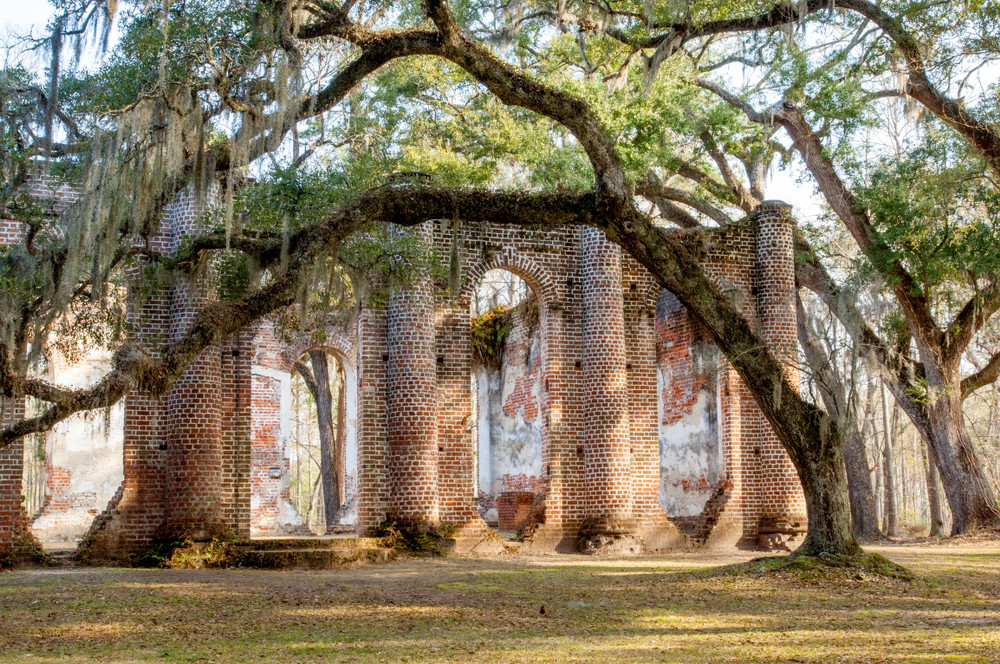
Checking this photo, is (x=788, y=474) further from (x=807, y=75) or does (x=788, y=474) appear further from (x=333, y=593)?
(x=333, y=593)

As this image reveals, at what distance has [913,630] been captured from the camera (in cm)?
764

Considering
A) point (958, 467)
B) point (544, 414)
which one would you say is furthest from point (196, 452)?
point (958, 467)

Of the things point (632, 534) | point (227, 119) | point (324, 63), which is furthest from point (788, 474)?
point (324, 63)

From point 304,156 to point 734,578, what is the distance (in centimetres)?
1280

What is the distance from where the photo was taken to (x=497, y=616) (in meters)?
8.55

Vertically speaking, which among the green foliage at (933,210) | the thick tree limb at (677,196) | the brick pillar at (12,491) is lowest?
the brick pillar at (12,491)

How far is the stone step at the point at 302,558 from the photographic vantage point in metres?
13.5

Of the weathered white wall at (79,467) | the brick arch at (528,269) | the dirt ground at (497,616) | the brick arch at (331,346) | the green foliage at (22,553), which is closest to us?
the dirt ground at (497,616)

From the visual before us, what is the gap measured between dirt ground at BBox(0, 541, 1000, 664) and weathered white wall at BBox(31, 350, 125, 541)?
25.4 feet

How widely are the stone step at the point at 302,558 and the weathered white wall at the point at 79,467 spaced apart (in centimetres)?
742

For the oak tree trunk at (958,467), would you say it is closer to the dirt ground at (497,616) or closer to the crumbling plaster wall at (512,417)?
the dirt ground at (497,616)

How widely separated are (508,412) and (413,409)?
6887 millimetres

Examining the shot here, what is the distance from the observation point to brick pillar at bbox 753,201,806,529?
1717 centimetres

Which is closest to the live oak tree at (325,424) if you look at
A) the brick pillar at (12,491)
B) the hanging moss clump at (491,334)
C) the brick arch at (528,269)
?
the hanging moss clump at (491,334)
